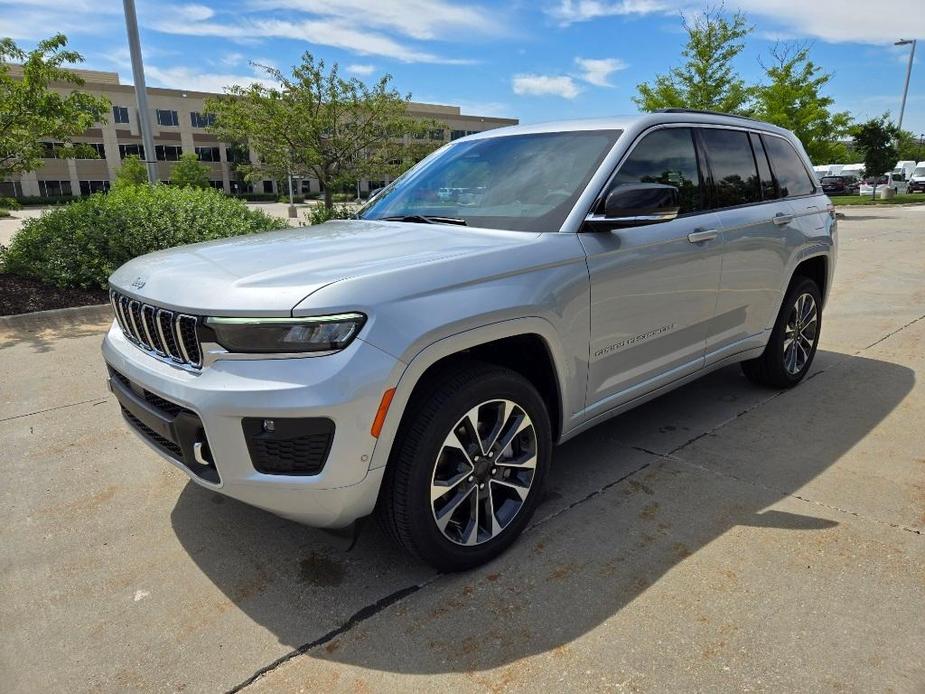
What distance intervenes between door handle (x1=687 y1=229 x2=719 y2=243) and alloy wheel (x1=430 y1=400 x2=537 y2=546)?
1445 millimetres

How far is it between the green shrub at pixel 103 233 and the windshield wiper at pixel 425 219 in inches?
206

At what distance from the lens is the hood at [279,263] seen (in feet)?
7.45

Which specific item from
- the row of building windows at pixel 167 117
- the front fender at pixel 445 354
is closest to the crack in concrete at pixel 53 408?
the front fender at pixel 445 354

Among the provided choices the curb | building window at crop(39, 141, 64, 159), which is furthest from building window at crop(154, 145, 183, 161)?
the curb

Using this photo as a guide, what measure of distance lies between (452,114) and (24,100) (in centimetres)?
7507

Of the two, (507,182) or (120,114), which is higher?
(120,114)

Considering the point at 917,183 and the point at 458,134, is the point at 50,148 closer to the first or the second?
the point at 458,134

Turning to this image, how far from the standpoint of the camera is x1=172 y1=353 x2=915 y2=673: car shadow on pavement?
237 cm

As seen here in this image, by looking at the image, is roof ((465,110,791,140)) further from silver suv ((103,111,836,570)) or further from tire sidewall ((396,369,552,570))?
tire sidewall ((396,369,552,570))

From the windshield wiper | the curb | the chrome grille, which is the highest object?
the windshield wiper

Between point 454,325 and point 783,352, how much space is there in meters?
3.16

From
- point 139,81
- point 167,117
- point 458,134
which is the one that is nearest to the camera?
point 139,81

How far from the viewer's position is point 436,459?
2.44 m

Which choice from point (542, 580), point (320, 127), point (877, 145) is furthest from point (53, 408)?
point (877, 145)
